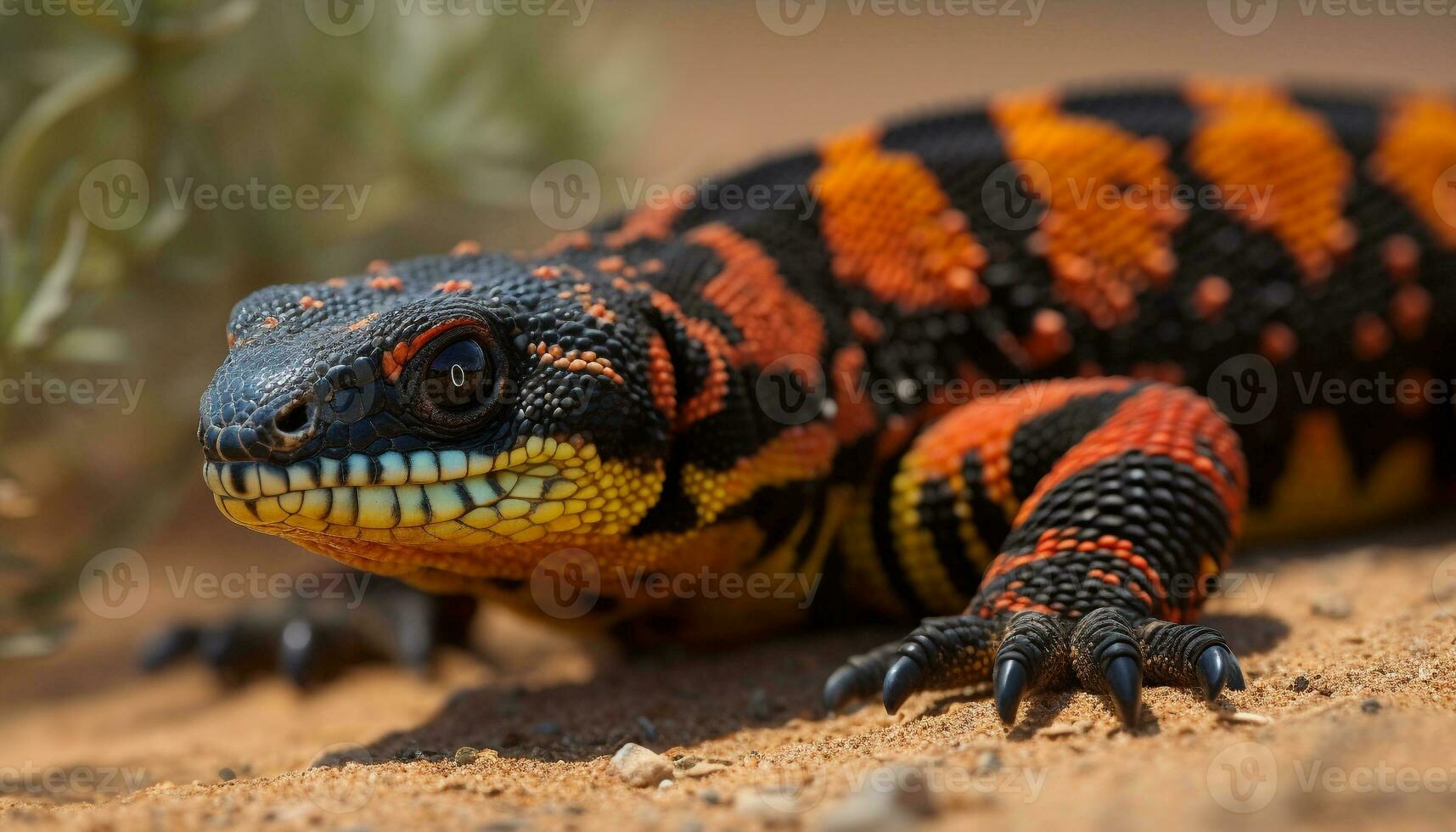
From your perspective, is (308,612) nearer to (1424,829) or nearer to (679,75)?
(1424,829)

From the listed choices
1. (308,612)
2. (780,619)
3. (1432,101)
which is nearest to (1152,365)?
(780,619)
